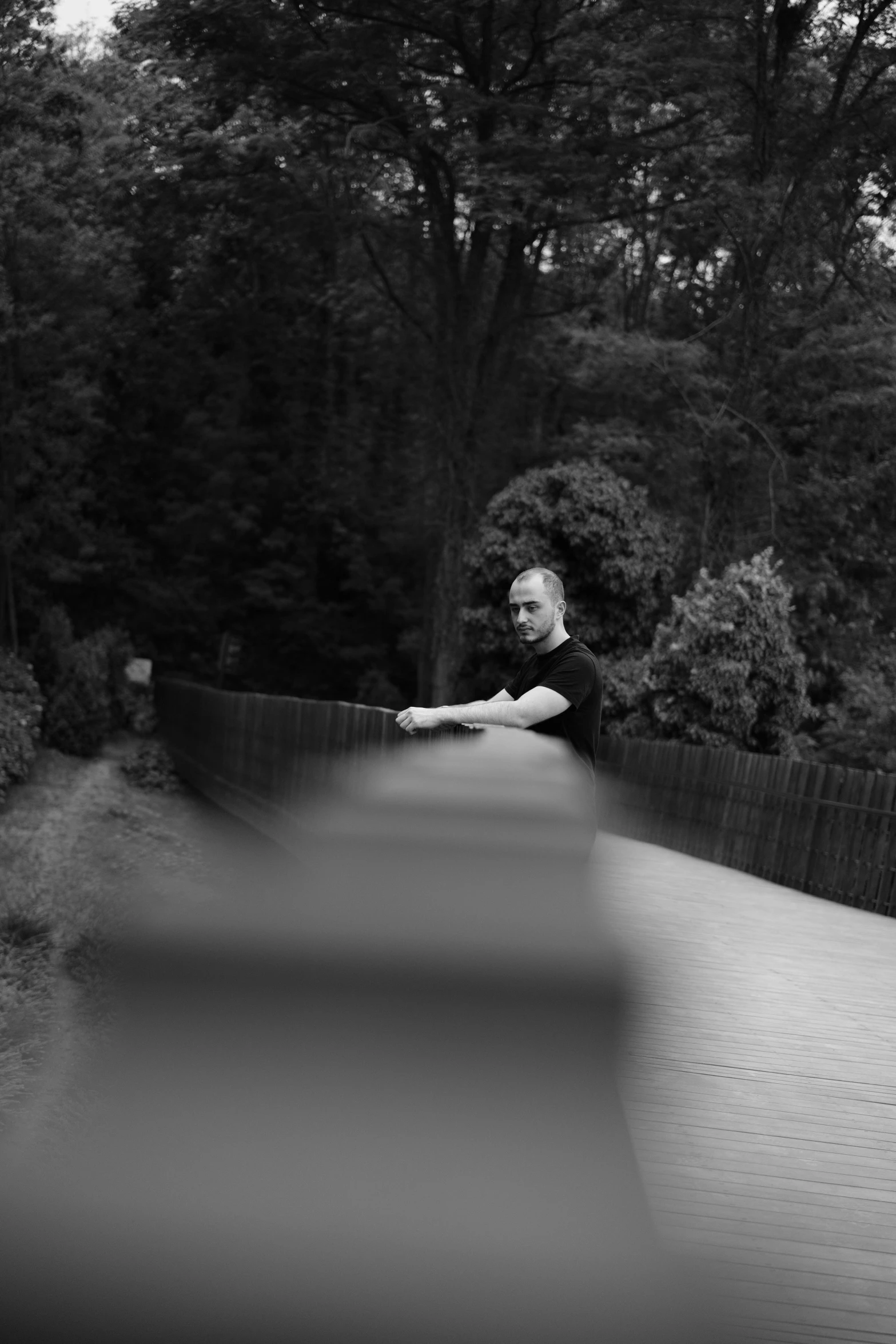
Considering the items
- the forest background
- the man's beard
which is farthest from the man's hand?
the forest background

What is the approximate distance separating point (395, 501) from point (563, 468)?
1891 centimetres

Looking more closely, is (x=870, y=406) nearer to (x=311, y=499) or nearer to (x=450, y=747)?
(x=311, y=499)

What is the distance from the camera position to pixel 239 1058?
3.29 metres

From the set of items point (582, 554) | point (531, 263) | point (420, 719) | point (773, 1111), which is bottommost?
point (773, 1111)

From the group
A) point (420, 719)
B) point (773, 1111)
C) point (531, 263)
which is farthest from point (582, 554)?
point (420, 719)

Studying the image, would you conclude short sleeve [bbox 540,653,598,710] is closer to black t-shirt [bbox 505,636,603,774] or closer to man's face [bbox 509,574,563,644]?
black t-shirt [bbox 505,636,603,774]

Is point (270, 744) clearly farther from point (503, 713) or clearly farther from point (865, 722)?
point (503, 713)

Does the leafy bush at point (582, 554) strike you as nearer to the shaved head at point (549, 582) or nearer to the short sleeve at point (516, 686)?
the short sleeve at point (516, 686)

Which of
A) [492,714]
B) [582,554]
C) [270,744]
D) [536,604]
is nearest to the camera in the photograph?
[492,714]

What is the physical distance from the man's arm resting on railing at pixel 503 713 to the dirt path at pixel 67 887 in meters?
0.79

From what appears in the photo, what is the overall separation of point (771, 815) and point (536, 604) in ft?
34.7

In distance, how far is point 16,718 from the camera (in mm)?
23562

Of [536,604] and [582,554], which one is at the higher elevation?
[536,604]

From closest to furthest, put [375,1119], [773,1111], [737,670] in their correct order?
[375,1119]
[773,1111]
[737,670]
